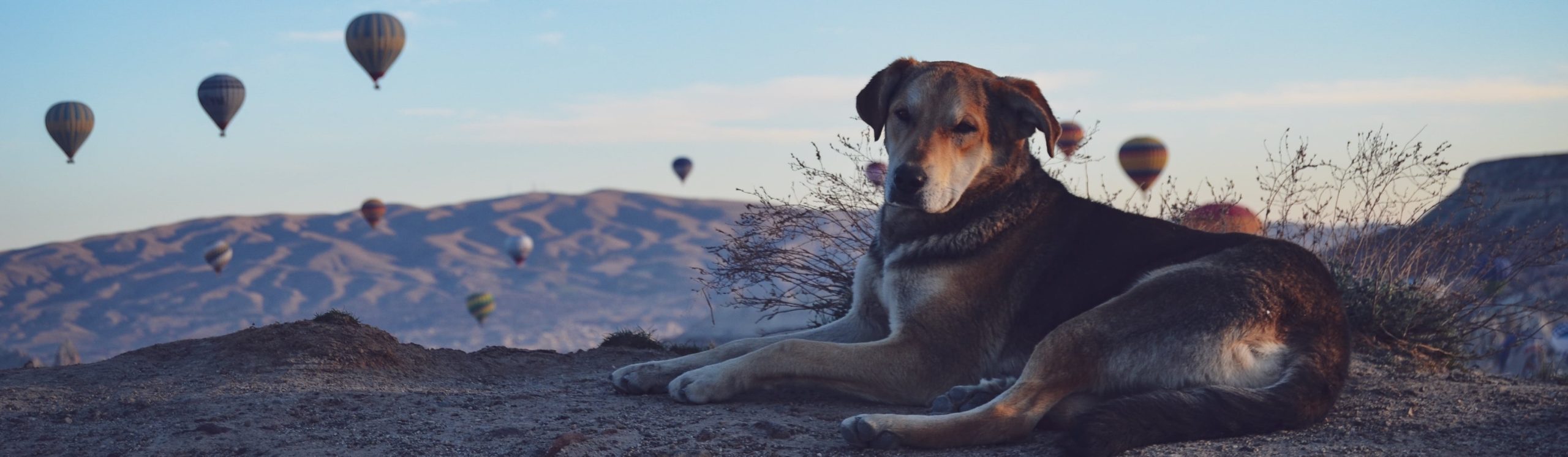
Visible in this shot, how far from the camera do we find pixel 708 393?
236 inches

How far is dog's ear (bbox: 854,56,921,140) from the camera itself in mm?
6270

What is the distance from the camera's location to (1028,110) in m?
5.99

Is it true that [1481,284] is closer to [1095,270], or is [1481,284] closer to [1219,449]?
[1095,270]

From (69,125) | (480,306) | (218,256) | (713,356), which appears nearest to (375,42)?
(69,125)

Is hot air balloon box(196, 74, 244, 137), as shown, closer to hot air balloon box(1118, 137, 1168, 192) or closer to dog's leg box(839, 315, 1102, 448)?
hot air balloon box(1118, 137, 1168, 192)

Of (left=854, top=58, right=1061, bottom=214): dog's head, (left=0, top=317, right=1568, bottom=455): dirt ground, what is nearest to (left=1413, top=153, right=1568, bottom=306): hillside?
(left=0, top=317, right=1568, bottom=455): dirt ground

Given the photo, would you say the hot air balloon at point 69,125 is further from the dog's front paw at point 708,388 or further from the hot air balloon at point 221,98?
the dog's front paw at point 708,388

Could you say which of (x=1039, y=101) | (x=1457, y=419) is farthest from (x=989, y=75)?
(x=1457, y=419)

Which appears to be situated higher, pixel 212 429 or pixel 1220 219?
pixel 1220 219

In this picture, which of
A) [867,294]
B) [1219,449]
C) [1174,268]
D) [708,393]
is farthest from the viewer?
[867,294]

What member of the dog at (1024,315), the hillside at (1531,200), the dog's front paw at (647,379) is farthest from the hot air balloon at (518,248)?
the dog at (1024,315)

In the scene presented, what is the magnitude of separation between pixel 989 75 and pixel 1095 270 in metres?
1.08

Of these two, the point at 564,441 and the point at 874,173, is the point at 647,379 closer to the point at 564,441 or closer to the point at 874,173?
the point at 564,441

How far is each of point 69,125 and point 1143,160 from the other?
4820 cm
